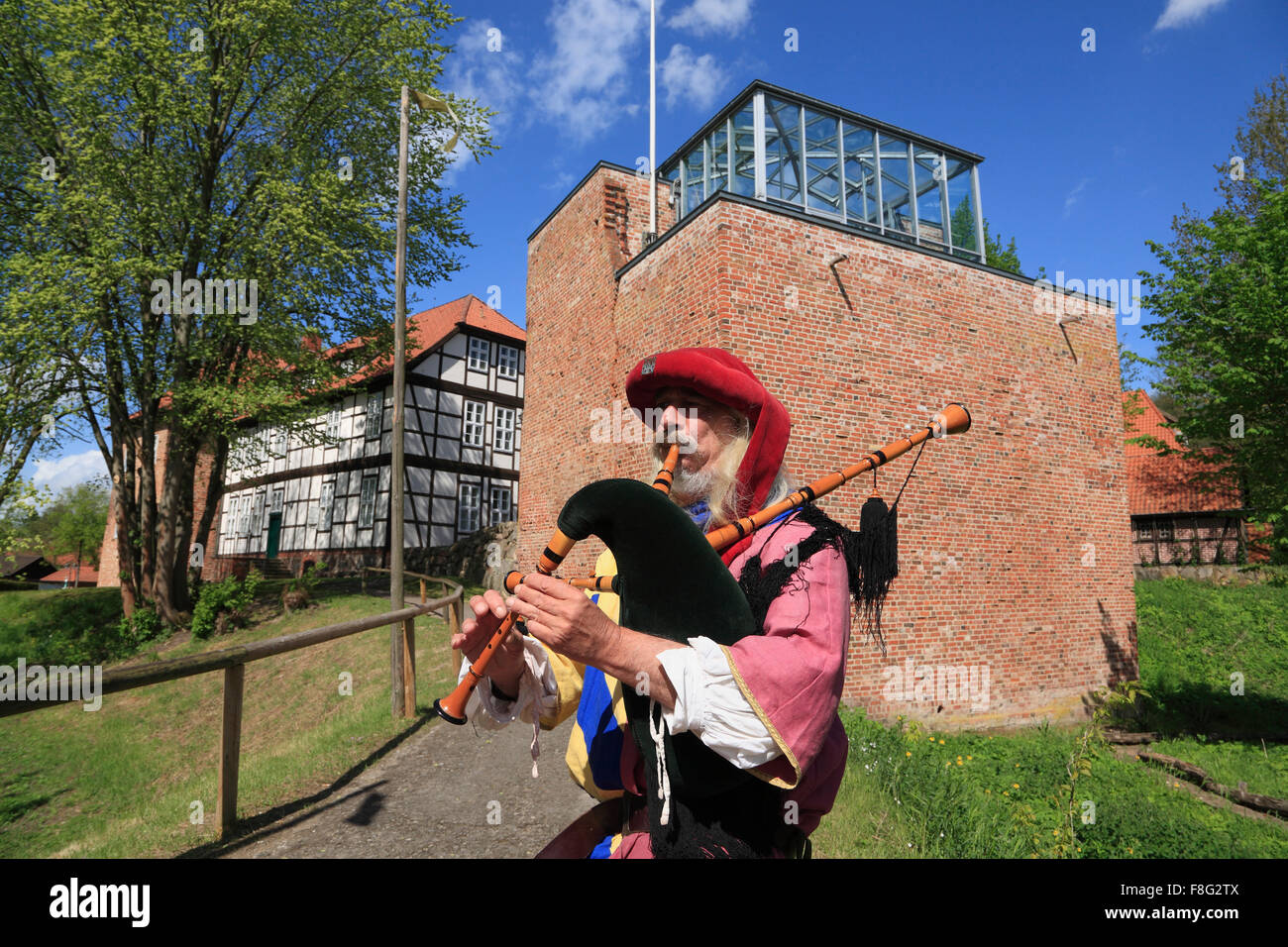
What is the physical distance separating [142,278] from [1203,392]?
20.6m

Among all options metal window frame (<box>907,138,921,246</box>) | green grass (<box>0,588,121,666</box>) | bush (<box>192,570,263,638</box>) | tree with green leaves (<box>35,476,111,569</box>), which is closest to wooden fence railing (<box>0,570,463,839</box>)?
metal window frame (<box>907,138,921,246</box>)

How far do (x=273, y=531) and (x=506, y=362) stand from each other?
1102 centimetres

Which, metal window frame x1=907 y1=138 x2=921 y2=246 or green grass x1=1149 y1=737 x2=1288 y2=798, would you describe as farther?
metal window frame x1=907 y1=138 x2=921 y2=246

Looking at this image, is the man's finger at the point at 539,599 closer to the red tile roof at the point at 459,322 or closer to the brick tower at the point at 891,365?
the brick tower at the point at 891,365

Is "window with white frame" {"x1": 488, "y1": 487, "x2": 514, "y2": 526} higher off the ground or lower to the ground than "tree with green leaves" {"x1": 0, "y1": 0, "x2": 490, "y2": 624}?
lower

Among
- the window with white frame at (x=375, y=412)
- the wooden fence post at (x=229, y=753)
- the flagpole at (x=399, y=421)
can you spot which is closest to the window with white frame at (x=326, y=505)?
the window with white frame at (x=375, y=412)

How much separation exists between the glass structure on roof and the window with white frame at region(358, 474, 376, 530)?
14074 mm

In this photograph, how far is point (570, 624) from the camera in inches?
46.0

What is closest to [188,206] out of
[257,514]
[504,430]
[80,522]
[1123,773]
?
[504,430]

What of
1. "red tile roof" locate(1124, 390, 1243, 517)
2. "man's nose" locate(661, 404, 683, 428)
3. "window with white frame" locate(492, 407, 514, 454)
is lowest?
"man's nose" locate(661, 404, 683, 428)

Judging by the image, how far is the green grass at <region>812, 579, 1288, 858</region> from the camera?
4.32m

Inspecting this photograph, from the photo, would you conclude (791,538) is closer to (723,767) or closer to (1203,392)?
(723,767)

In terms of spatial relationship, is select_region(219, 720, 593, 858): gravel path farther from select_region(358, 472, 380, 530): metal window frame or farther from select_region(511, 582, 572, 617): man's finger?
select_region(358, 472, 380, 530): metal window frame
